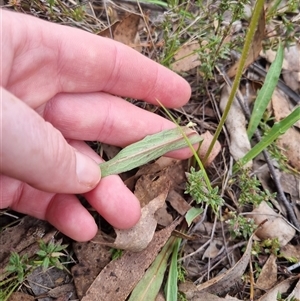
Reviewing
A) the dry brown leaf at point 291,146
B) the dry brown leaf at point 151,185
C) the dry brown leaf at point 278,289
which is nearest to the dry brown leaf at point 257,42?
the dry brown leaf at point 291,146

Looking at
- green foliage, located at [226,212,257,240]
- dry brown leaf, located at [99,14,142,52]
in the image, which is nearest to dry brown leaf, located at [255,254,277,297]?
green foliage, located at [226,212,257,240]

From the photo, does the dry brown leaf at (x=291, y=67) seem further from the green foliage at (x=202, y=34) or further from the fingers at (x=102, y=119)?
the fingers at (x=102, y=119)

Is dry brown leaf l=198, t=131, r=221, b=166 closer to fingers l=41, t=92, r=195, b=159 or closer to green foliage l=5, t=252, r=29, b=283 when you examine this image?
fingers l=41, t=92, r=195, b=159

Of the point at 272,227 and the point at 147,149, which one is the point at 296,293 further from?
the point at 147,149

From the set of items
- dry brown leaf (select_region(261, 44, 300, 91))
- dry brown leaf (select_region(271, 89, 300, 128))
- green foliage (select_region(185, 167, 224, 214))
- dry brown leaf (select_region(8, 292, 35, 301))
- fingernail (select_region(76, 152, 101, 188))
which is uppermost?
dry brown leaf (select_region(261, 44, 300, 91))

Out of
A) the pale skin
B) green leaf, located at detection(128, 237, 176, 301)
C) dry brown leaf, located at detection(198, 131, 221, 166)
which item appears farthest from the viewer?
dry brown leaf, located at detection(198, 131, 221, 166)

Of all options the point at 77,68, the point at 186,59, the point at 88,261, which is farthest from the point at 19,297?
the point at 186,59
